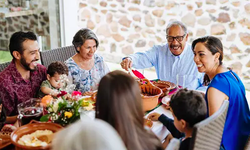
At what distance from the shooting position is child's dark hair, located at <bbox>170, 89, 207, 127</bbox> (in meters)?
1.52

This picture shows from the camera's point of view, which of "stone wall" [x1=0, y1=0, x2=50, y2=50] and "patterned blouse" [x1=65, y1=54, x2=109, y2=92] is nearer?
"patterned blouse" [x1=65, y1=54, x2=109, y2=92]

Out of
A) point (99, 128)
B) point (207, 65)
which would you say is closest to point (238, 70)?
point (207, 65)

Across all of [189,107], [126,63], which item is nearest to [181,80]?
[126,63]

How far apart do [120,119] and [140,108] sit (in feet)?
0.33

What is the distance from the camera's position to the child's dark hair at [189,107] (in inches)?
60.0

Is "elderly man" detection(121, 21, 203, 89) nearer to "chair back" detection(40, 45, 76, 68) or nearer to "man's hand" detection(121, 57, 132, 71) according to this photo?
"man's hand" detection(121, 57, 132, 71)

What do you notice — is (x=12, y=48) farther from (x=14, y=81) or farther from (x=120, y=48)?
(x=120, y=48)

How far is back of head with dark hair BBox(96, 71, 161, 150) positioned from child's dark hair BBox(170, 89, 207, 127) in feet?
1.58

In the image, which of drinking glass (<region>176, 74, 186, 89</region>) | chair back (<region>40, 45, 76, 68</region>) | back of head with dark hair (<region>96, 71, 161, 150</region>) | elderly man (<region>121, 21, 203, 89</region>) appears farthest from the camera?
chair back (<region>40, 45, 76, 68</region>)

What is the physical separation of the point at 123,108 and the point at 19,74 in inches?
51.6

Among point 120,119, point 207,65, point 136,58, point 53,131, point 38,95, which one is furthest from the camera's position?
point 136,58

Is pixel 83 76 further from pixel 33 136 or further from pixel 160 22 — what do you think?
pixel 160 22

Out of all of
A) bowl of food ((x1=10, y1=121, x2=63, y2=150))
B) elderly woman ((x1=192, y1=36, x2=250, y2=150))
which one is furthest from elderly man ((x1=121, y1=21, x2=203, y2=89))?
bowl of food ((x1=10, y1=121, x2=63, y2=150))

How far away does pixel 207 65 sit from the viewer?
200 centimetres
